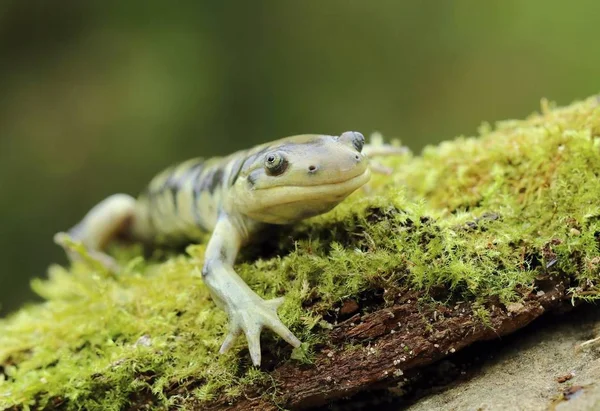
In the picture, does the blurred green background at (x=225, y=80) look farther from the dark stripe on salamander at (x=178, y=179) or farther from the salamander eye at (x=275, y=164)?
the salamander eye at (x=275, y=164)

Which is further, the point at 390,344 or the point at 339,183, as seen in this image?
the point at 339,183

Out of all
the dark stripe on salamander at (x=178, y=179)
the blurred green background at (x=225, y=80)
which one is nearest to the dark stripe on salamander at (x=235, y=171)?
the dark stripe on salamander at (x=178, y=179)

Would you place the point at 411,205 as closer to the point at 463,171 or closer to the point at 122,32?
the point at 463,171

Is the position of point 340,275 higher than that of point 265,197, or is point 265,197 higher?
point 265,197

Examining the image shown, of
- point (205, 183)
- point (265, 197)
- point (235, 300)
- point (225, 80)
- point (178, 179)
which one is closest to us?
point (235, 300)

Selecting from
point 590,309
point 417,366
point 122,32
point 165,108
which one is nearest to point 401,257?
point 417,366

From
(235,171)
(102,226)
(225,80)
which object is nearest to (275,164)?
(235,171)

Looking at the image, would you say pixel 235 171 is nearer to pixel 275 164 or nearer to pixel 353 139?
pixel 275 164
